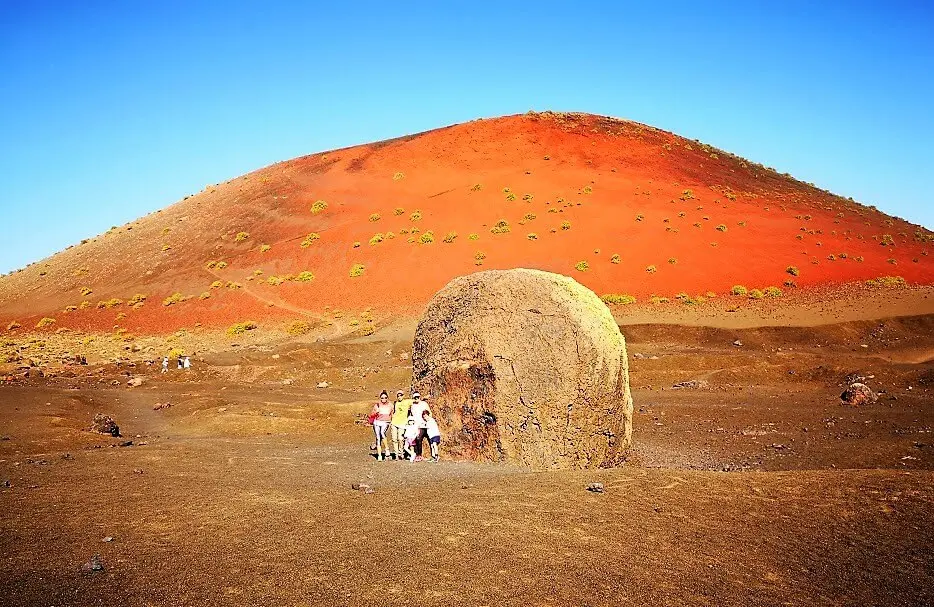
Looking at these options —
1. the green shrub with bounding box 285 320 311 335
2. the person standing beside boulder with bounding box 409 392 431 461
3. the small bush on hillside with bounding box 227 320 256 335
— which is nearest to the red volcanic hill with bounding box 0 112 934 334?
the small bush on hillside with bounding box 227 320 256 335

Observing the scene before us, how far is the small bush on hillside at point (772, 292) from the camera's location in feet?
108

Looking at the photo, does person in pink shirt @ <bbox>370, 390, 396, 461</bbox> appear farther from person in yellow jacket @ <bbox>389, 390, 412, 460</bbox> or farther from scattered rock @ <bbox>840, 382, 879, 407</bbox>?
scattered rock @ <bbox>840, 382, 879, 407</bbox>

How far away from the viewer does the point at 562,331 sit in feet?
32.1

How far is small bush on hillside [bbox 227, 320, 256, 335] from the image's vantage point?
3381 centimetres

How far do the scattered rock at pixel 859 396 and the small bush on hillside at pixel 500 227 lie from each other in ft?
89.7

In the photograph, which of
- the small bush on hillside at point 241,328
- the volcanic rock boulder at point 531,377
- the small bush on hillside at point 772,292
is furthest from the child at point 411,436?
the small bush on hillside at point 772,292

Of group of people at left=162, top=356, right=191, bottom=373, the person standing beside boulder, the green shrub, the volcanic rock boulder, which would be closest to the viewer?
the volcanic rock boulder

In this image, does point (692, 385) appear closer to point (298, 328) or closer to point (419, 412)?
point (419, 412)

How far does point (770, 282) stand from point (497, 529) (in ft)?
106

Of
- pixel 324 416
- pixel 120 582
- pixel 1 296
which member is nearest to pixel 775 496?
pixel 120 582

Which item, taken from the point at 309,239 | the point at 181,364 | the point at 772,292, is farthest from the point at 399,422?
the point at 309,239

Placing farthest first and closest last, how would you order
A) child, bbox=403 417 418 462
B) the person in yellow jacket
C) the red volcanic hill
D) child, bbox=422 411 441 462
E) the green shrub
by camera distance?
the red volcanic hill → the green shrub → the person in yellow jacket → child, bbox=403 417 418 462 → child, bbox=422 411 441 462

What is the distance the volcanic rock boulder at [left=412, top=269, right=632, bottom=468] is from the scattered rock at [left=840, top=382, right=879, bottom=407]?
8.19m

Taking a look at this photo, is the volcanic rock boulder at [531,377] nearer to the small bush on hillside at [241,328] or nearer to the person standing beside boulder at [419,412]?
the person standing beside boulder at [419,412]
